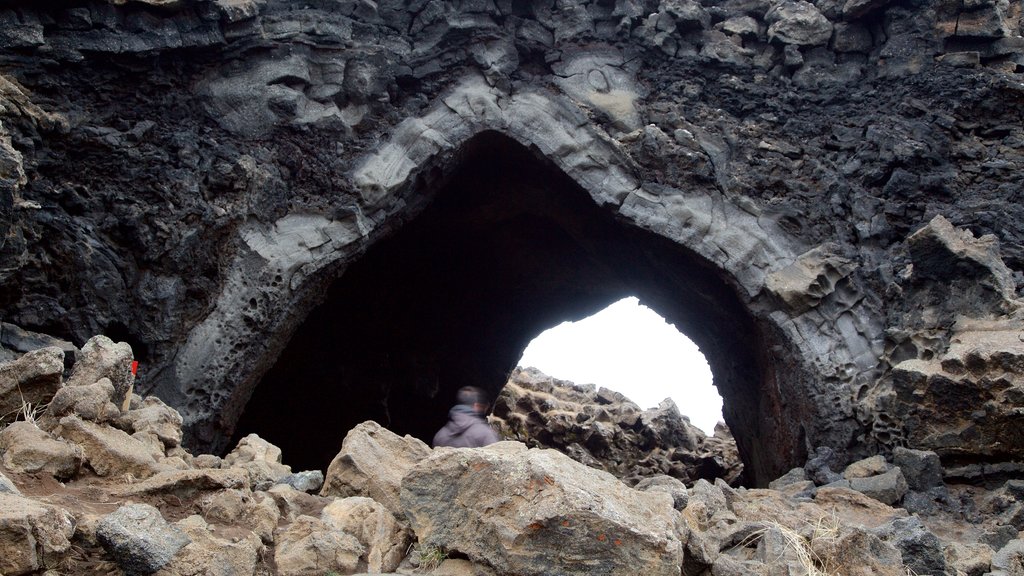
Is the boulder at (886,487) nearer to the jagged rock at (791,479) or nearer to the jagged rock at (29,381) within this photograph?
the jagged rock at (791,479)

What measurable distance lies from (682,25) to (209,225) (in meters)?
4.85

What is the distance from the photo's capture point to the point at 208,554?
4027 mm

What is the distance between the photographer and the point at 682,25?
9.41 metres

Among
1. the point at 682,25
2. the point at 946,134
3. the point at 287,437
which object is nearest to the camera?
the point at 946,134

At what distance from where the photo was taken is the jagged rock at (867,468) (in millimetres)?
7434

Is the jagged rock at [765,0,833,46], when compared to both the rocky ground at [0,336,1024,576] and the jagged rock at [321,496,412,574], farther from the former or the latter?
the jagged rock at [321,496,412,574]

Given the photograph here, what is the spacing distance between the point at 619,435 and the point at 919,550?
8.15m

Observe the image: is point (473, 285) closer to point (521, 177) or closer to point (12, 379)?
point (521, 177)

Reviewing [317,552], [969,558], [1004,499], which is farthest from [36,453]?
[1004,499]

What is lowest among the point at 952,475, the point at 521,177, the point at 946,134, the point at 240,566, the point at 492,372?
the point at 240,566

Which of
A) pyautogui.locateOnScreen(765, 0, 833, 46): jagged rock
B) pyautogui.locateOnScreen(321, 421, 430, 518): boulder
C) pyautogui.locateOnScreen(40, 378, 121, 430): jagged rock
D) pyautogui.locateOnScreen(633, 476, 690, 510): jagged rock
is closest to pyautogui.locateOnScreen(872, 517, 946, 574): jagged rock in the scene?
pyautogui.locateOnScreen(633, 476, 690, 510): jagged rock

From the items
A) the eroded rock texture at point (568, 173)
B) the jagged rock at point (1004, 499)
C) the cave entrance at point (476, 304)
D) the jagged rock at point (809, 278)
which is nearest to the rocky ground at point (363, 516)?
the jagged rock at point (1004, 499)

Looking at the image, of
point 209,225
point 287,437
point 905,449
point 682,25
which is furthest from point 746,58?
point 287,437

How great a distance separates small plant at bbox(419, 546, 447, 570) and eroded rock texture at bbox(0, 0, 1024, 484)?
13.5 ft
